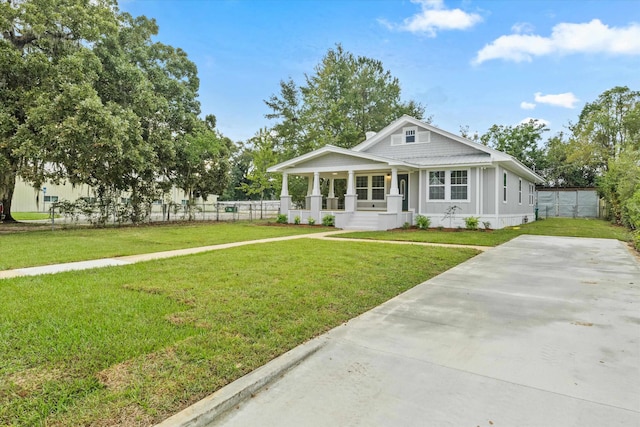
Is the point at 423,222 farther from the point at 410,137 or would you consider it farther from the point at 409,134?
the point at 409,134

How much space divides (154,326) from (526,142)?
3940 cm

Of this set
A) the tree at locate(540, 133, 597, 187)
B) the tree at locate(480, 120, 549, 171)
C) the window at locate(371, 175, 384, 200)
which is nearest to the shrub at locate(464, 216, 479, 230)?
the window at locate(371, 175, 384, 200)

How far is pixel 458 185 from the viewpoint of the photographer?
1619 centimetres

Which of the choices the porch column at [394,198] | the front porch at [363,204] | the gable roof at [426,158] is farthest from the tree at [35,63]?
the porch column at [394,198]

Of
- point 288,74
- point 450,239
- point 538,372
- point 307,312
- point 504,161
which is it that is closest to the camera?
point 538,372

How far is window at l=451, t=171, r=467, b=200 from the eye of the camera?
52.7 feet

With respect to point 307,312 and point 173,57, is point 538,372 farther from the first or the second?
point 173,57

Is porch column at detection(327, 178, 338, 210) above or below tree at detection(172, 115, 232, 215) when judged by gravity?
below

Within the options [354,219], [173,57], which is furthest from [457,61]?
[173,57]

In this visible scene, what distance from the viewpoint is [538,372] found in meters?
2.79

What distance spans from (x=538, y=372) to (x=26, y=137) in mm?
15670

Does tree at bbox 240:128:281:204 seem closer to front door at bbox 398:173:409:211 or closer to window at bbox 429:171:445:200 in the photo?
front door at bbox 398:173:409:211

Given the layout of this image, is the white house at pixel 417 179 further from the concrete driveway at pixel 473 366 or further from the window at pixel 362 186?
the concrete driveway at pixel 473 366

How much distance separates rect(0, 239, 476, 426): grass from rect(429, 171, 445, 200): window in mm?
10416
